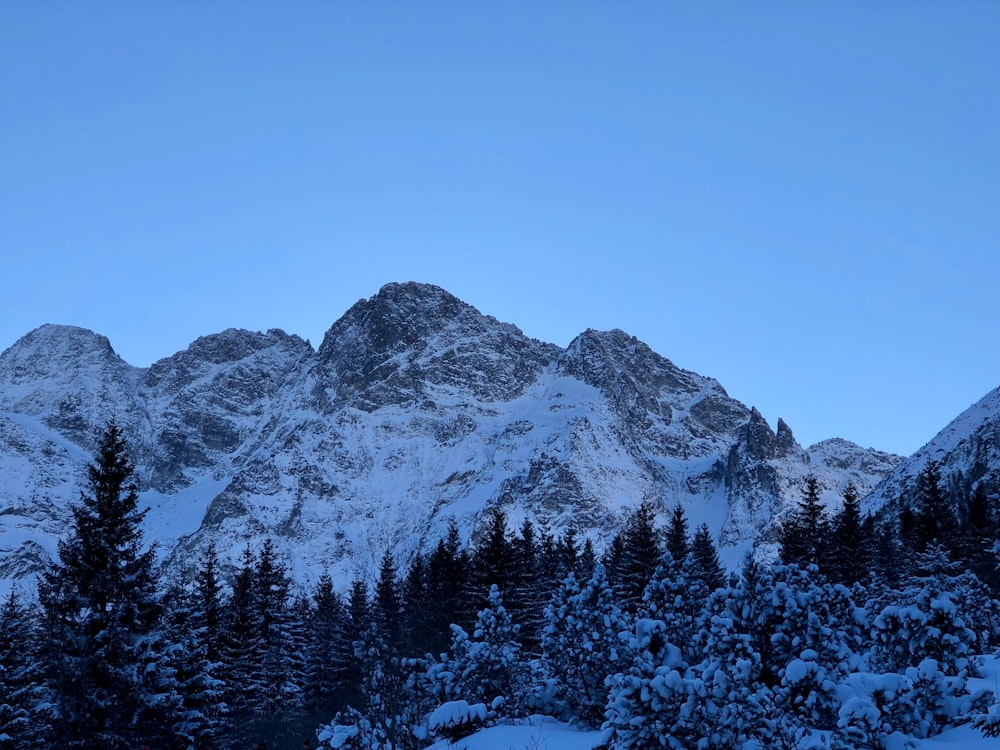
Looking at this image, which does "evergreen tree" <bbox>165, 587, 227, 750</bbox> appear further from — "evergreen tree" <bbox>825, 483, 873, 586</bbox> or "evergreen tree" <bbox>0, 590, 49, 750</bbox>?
"evergreen tree" <bbox>825, 483, 873, 586</bbox>

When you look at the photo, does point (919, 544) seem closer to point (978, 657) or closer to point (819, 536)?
point (819, 536)

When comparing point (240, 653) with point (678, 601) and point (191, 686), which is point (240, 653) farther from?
point (678, 601)

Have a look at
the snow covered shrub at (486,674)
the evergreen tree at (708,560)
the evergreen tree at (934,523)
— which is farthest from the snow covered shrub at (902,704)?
the evergreen tree at (708,560)

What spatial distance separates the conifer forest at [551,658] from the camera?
11.7 meters

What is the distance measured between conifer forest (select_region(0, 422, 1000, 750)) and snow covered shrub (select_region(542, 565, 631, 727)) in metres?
0.04

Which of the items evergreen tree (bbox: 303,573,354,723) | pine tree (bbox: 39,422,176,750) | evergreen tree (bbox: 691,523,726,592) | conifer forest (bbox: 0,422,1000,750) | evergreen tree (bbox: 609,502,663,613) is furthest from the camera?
evergreen tree (bbox: 691,523,726,592)

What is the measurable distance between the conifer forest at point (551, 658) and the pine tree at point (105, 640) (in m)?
0.05

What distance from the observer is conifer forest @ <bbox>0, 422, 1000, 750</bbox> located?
38.5ft

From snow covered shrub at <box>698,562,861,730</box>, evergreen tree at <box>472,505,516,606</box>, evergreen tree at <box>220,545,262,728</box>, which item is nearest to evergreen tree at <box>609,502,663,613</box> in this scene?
evergreen tree at <box>472,505,516,606</box>

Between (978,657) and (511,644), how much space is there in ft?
36.6

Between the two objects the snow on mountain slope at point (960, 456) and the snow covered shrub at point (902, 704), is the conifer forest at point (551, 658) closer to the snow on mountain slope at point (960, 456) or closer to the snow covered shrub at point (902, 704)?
the snow covered shrub at point (902, 704)

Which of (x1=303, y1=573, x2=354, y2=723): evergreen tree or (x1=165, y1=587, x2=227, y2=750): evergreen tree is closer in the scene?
(x1=165, y1=587, x2=227, y2=750): evergreen tree

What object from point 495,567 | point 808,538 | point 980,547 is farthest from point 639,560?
point 980,547

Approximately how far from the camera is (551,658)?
18578mm
